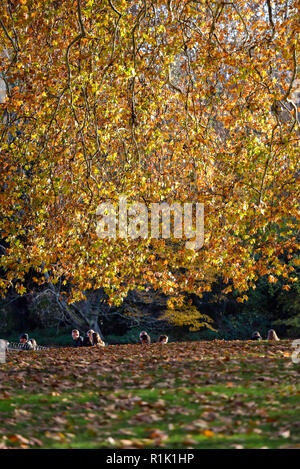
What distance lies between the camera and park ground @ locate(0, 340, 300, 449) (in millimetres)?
6883

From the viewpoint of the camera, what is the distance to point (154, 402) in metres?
8.53

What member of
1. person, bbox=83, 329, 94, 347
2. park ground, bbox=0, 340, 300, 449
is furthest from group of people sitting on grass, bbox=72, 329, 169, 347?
park ground, bbox=0, 340, 300, 449

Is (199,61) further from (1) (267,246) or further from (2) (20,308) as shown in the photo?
(2) (20,308)

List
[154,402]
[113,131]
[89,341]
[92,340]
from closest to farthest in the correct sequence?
[154,402] → [113,131] → [89,341] → [92,340]

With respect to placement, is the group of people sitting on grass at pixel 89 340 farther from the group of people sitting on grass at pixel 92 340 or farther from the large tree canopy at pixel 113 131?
the large tree canopy at pixel 113 131

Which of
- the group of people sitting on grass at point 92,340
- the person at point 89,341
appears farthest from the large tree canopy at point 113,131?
the person at point 89,341

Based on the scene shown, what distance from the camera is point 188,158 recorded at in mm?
15945

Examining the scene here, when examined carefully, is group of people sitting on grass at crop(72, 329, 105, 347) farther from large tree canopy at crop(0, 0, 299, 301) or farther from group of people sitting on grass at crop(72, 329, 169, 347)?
large tree canopy at crop(0, 0, 299, 301)

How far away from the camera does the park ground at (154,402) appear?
688cm

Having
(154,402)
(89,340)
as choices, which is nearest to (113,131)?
(89,340)

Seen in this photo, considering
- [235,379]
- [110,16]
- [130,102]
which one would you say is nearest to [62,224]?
[130,102]

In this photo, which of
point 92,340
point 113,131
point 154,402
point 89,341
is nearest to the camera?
point 154,402

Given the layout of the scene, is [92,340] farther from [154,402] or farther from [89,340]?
[154,402]

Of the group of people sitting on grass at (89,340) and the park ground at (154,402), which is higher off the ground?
the park ground at (154,402)
